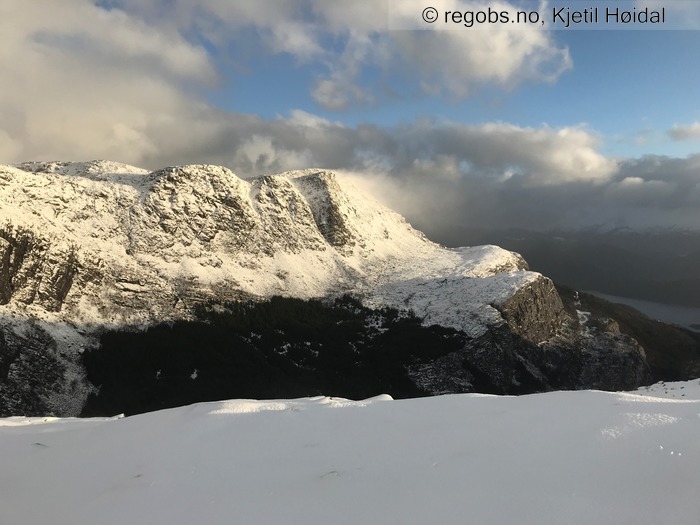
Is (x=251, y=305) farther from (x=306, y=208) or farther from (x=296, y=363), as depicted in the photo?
(x=306, y=208)

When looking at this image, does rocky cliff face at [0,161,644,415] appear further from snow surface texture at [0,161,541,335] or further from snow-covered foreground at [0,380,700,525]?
snow-covered foreground at [0,380,700,525]

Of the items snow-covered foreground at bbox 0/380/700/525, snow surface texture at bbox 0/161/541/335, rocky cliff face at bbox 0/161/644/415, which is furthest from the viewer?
snow surface texture at bbox 0/161/541/335

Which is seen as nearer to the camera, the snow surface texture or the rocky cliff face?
the rocky cliff face

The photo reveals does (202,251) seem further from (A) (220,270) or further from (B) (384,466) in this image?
(B) (384,466)

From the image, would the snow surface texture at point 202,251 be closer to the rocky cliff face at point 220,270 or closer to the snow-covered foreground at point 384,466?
the rocky cliff face at point 220,270

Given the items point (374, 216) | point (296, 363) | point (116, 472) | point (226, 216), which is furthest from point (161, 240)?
point (116, 472)

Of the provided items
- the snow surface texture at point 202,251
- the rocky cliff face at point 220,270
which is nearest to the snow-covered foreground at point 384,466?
the rocky cliff face at point 220,270

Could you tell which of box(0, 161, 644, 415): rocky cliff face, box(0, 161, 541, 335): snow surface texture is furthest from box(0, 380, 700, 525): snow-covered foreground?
box(0, 161, 541, 335): snow surface texture
